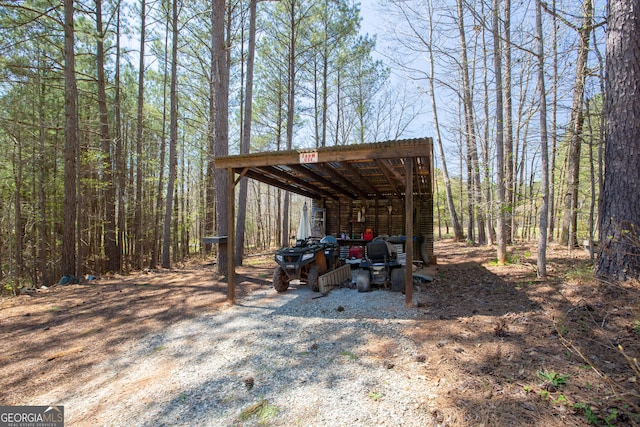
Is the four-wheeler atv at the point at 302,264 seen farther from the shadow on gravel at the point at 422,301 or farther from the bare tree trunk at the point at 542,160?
the bare tree trunk at the point at 542,160

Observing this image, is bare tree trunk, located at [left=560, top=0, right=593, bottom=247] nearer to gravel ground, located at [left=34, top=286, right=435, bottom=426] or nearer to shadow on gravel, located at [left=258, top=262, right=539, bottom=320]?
shadow on gravel, located at [left=258, top=262, right=539, bottom=320]

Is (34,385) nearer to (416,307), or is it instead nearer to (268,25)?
(416,307)

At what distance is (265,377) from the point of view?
276 cm

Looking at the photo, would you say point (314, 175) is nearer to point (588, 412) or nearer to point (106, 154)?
point (588, 412)

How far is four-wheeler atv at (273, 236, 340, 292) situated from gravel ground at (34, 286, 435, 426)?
4.29 feet

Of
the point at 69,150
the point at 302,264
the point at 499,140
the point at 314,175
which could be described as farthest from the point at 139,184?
the point at 499,140

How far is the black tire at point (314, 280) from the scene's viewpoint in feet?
18.9

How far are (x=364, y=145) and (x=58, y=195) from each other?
456 inches

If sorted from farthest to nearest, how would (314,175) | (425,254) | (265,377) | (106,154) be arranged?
(106,154), (425,254), (314,175), (265,377)

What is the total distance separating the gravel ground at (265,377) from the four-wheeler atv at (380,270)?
49.4 inches

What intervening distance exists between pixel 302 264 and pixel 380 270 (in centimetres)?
140

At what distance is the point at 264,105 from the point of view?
589 inches

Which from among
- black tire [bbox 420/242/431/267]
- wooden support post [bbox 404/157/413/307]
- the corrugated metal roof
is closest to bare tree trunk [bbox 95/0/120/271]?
the corrugated metal roof

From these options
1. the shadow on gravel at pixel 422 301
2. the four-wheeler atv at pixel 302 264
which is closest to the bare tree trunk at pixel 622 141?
the shadow on gravel at pixel 422 301
